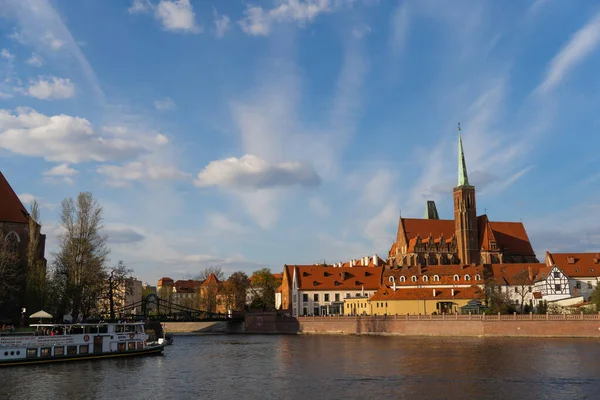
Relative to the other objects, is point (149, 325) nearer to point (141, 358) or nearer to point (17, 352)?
point (141, 358)

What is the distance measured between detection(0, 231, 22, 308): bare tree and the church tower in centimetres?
9069

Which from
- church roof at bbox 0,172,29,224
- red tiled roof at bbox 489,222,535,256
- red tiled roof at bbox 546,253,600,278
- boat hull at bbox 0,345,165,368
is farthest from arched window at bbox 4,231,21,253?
red tiled roof at bbox 489,222,535,256

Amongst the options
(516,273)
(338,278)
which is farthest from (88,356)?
(516,273)

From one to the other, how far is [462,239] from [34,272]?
300ft

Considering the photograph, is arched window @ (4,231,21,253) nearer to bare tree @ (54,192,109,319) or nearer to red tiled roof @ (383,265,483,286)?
bare tree @ (54,192,109,319)

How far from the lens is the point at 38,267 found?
228 feet

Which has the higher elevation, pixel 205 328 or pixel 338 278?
pixel 338 278

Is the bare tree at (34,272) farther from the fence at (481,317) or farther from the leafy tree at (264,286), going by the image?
the leafy tree at (264,286)

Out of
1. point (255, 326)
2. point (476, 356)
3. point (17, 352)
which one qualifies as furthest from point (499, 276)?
point (17, 352)

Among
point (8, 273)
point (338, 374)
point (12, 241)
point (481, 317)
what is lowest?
point (338, 374)

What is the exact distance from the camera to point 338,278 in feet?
391

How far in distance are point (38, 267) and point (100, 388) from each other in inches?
1283

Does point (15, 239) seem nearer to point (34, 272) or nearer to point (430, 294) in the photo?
point (34, 272)

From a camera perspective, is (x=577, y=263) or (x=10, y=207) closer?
(x=10, y=207)
